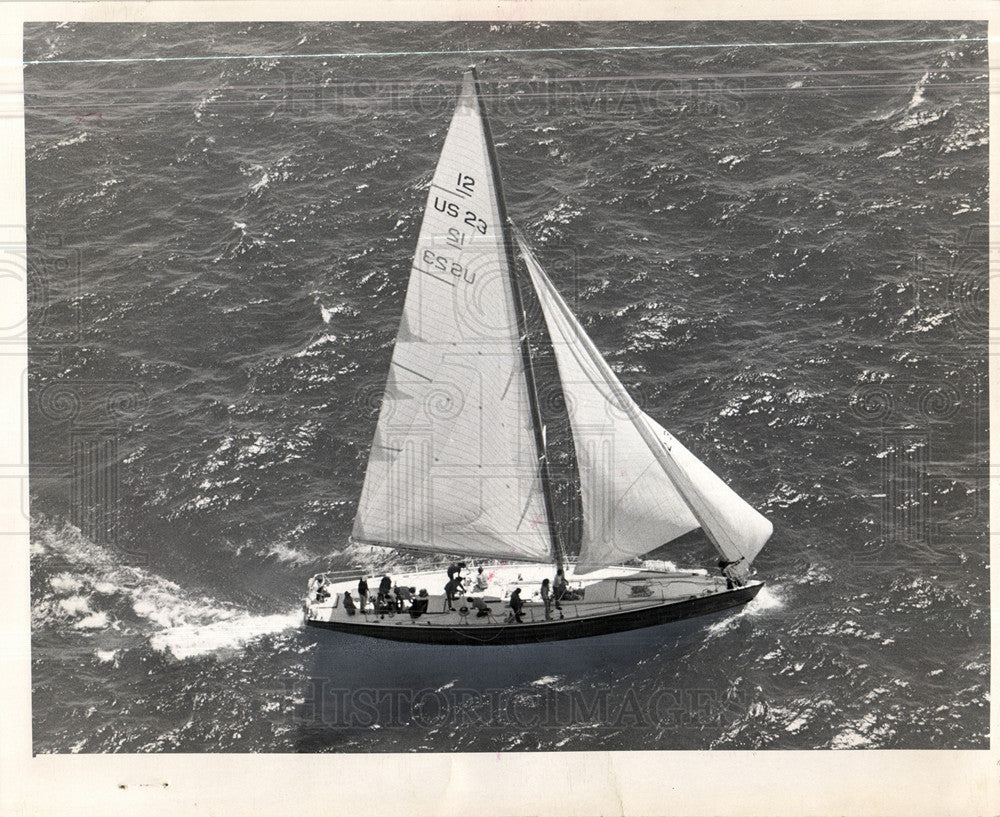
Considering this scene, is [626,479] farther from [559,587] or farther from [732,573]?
[732,573]

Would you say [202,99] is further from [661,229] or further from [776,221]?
[776,221]

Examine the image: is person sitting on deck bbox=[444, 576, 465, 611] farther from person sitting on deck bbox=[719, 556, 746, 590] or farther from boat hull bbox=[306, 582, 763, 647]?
person sitting on deck bbox=[719, 556, 746, 590]

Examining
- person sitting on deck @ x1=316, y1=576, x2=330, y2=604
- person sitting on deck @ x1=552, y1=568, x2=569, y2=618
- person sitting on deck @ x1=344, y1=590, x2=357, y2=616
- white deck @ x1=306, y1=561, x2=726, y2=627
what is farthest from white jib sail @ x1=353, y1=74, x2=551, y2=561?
person sitting on deck @ x1=316, y1=576, x2=330, y2=604

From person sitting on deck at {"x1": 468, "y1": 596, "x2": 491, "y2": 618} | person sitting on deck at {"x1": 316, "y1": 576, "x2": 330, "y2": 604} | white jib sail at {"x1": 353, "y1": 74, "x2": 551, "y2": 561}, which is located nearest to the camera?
white jib sail at {"x1": 353, "y1": 74, "x2": 551, "y2": 561}

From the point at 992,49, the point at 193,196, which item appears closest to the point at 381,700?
the point at 193,196

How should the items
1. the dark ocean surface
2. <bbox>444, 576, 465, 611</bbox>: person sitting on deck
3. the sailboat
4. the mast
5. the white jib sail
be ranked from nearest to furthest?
the mast, the white jib sail, the sailboat, the dark ocean surface, <bbox>444, 576, 465, 611</bbox>: person sitting on deck

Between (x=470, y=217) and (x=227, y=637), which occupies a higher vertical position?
(x=470, y=217)
